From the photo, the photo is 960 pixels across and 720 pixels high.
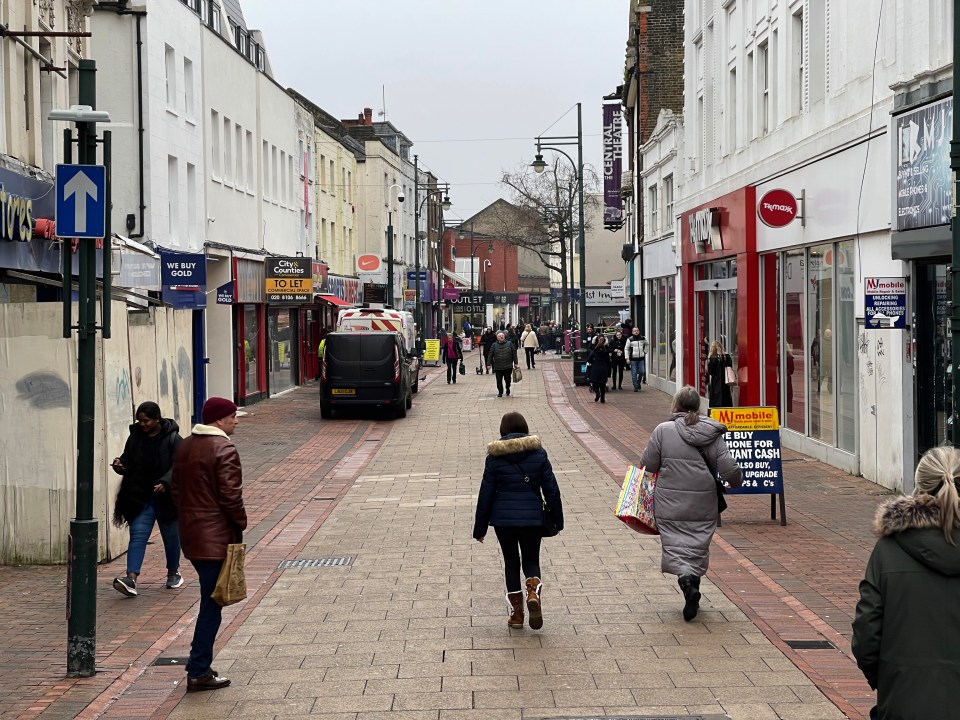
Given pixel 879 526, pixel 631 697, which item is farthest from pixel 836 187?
pixel 879 526

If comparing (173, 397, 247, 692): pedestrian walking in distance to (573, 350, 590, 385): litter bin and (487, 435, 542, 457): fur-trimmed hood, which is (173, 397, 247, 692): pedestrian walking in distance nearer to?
(487, 435, 542, 457): fur-trimmed hood

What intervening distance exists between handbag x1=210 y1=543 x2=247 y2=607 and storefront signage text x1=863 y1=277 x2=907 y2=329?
8.21 meters

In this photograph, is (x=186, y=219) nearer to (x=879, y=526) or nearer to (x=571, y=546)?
(x=571, y=546)

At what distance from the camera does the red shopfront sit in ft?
75.9

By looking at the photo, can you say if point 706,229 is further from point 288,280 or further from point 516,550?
point 516,550

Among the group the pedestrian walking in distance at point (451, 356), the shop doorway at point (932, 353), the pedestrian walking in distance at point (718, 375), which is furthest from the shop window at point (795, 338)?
the pedestrian walking in distance at point (451, 356)

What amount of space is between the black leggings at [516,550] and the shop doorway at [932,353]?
23.3 ft

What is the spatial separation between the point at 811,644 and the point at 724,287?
61.7 ft

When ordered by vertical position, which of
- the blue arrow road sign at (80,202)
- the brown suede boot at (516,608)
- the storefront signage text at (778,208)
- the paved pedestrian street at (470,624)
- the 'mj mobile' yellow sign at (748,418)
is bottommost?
the paved pedestrian street at (470,624)

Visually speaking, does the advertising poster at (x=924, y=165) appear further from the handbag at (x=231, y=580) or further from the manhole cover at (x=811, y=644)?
the handbag at (x=231, y=580)

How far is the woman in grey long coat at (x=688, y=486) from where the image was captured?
9.05 meters

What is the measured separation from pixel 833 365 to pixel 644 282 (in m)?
25.7

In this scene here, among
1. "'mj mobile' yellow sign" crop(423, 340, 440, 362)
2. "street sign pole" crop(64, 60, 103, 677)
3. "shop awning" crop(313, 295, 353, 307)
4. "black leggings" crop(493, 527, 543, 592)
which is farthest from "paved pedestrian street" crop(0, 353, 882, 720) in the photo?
"'mj mobile' yellow sign" crop(423, 340, 440, 362)

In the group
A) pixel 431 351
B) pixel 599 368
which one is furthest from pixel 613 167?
pixel 599 368
